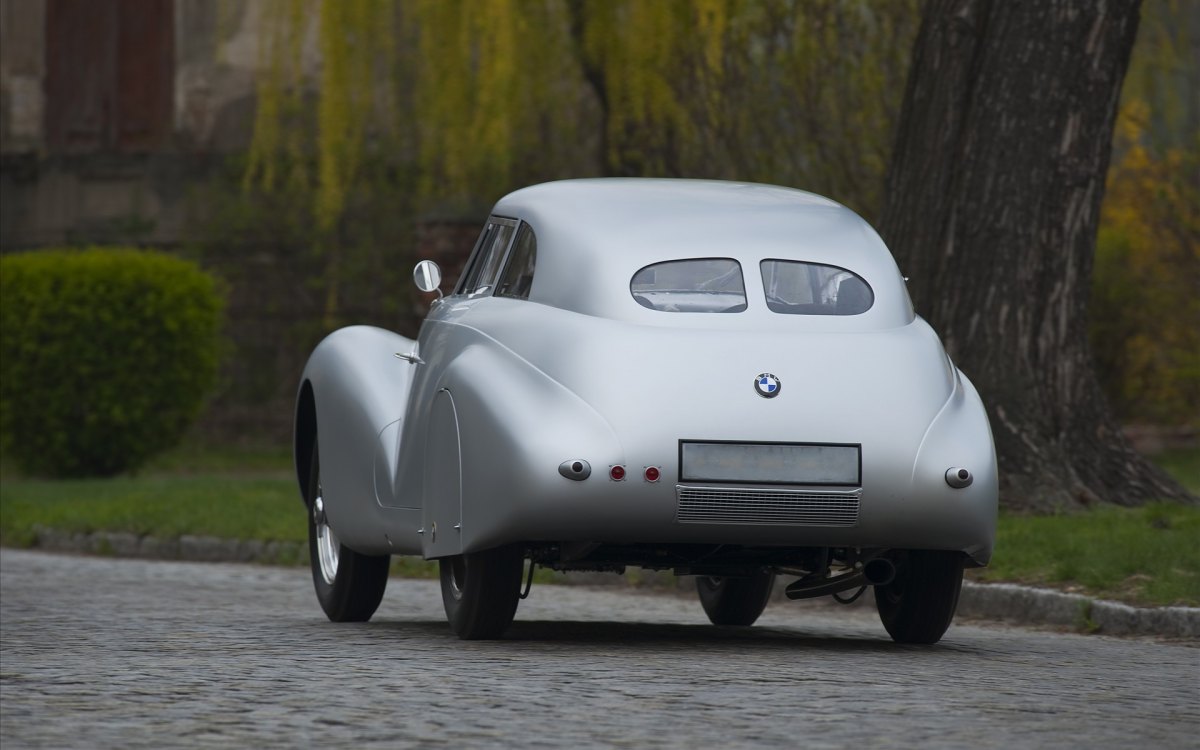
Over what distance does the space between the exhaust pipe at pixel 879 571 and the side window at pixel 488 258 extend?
1.82m

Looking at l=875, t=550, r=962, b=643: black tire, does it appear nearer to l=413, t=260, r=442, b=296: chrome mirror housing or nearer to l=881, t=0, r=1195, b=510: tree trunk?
l=413, t=260, r=442, b=296: chrome mirror housing

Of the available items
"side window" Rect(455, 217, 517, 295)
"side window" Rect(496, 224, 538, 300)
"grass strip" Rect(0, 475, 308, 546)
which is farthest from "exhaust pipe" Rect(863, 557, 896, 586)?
"grass strip" Rect(0, 475, 308, 546)

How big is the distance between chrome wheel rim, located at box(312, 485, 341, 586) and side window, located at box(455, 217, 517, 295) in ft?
3.99

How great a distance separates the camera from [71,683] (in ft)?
19.8

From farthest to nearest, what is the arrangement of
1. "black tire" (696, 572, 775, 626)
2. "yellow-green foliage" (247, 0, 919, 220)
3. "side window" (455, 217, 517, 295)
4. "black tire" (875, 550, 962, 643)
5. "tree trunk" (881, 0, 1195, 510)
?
1. "yellow-green foliage" (247, 0, 919, 220)
2. "tree trunk" (881, 0, 1195, 510)
3. "black tire" (696, 572, 775, 626)
4. "side window" (455, 217, 517, 295)
5. "black tire" (875, 550, 962, 643)

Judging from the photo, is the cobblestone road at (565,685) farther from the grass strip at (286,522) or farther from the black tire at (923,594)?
the grass strip at (286,522)

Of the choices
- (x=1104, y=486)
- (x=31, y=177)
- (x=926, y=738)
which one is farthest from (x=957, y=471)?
(x=31, y=177)

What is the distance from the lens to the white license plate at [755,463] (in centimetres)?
668

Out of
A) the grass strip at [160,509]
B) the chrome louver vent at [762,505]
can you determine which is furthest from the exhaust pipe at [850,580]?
the grass strip at [160,509]

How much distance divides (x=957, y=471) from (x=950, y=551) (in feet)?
1.73

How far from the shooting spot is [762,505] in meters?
6.68

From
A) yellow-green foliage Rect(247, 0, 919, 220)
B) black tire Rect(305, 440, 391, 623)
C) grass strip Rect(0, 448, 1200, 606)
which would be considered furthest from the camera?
yellow-green foliage Rect(247, 0, 919, 220)

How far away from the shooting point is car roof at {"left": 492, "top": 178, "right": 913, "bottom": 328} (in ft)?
23.5

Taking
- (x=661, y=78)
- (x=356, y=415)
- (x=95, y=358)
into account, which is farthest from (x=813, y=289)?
(x=95, y=358)
